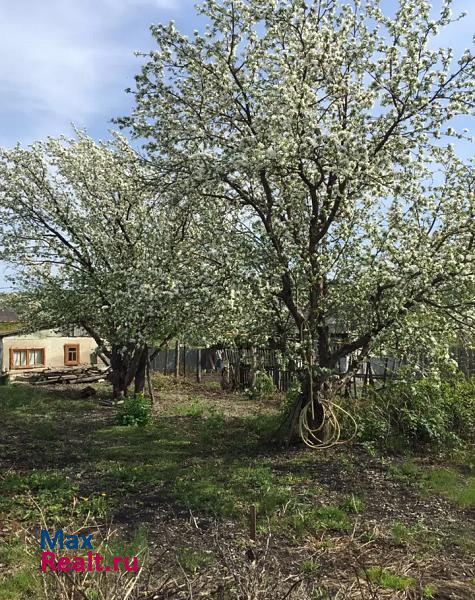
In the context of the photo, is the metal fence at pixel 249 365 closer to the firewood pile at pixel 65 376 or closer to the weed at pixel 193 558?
the firewood pile at pixel 65 376

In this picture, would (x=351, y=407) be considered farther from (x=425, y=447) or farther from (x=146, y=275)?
(x=146, y=275)

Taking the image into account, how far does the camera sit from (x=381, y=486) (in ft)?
26.2

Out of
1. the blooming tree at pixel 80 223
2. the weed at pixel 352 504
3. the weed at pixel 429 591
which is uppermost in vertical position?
the blooming tree at pixel 80 223

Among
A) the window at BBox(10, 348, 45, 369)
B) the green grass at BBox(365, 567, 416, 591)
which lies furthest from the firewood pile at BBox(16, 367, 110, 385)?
the green grass at BBox(365, 567, 416, 591)

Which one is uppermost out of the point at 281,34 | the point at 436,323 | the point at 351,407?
the point at 281,34

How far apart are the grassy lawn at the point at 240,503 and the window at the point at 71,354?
37.3 feet

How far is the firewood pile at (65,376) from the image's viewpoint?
2053 cm

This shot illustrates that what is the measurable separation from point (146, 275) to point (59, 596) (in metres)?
6.34

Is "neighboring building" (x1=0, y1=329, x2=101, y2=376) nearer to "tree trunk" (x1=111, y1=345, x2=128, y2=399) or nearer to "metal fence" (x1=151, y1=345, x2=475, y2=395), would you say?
"metal fence" (x1=151, y1=345, x2=475, y2=395)

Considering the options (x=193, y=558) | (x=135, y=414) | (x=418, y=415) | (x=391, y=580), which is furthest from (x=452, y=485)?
(x=135, y=414)

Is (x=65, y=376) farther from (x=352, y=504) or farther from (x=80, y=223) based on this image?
(x=352, y=504)

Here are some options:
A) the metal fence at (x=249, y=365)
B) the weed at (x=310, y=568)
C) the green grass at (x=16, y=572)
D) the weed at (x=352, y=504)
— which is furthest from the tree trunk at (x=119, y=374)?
the weed at (x=310, y=568)

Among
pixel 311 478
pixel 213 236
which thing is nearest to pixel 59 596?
pixel 311 478

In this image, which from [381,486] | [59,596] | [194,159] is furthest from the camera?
[194,159]
